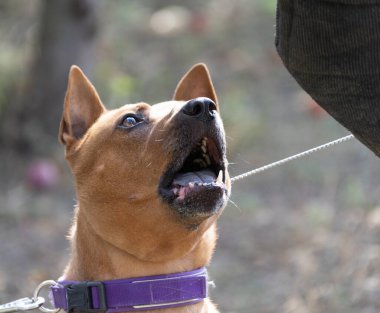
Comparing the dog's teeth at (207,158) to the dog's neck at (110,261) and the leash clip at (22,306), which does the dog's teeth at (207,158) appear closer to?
the dog's neck at (110,261)

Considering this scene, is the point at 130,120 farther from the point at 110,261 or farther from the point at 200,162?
the point at 110,261

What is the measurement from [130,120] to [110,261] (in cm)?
66

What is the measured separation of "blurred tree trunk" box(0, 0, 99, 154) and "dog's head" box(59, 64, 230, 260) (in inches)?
210

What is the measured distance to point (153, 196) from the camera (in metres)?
3.68

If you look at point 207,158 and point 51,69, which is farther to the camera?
point 51,69

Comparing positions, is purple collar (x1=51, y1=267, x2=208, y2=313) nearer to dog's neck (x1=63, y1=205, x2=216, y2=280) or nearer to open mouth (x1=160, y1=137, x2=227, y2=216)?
dog's neck (x1=63, y1=205, x2=216, y2=280)

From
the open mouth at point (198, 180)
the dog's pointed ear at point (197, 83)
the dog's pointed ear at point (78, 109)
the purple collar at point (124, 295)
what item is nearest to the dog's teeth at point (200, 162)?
the open mouth at point (198, 180)

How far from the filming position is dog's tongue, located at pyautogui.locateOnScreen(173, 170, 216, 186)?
3.64 meters

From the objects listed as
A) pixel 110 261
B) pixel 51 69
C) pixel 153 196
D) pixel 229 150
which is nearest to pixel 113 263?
pixel 110 261

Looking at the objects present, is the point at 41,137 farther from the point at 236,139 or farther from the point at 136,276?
the point at 136,276

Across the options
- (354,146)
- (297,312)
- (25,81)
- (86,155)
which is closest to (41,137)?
(25,81)

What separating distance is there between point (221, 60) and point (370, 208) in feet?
16.7

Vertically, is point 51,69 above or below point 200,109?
below

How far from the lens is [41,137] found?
363 inches
